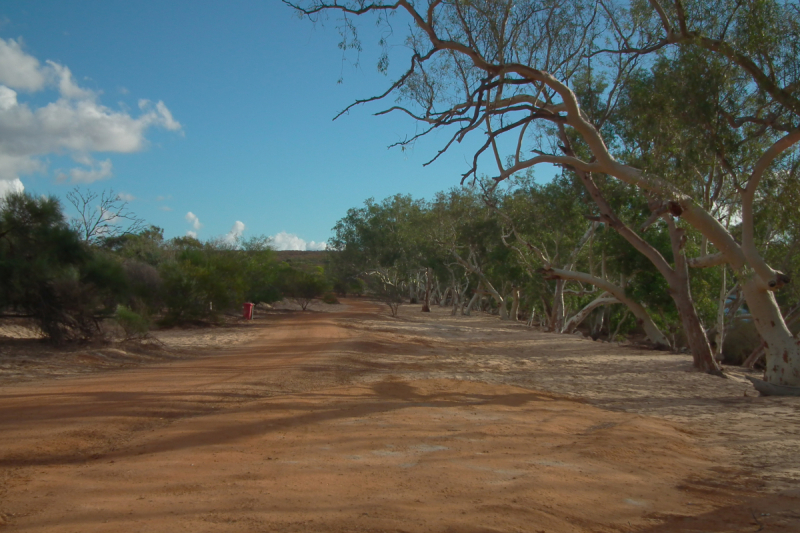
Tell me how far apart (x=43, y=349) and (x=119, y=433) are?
29.2 ft

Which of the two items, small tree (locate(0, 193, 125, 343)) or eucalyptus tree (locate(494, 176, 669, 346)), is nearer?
small tree (locate(0, 193, 125, 343))

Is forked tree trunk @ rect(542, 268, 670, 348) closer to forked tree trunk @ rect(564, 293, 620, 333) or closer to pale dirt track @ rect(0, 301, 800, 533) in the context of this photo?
forked tree trunk @ rect(564, 293, 620, 333)

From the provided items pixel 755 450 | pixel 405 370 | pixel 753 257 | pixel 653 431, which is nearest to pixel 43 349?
pixel 405 370

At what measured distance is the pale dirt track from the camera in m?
4.02

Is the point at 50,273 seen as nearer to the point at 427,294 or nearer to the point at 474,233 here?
the point at 474,233

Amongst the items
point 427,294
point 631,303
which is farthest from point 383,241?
point 631,303

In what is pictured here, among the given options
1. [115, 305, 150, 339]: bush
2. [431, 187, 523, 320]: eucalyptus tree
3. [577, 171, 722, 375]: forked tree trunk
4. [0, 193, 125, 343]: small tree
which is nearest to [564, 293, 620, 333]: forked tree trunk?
[431, 187, 523, 320]: eucalyptus tree

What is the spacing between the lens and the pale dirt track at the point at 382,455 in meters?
4.02

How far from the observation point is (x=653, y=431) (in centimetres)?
740

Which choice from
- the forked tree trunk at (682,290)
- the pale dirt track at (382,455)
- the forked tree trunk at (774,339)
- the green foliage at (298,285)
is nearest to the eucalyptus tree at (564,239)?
the forked tree trunk at (682,290)

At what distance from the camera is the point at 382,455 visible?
564 centimetres

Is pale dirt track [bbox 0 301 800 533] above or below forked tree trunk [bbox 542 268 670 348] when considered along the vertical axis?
below

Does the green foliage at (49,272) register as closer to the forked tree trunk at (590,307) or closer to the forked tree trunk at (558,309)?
the forked tree trunk at (590,307)

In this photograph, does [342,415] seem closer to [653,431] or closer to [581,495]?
[581,495]
